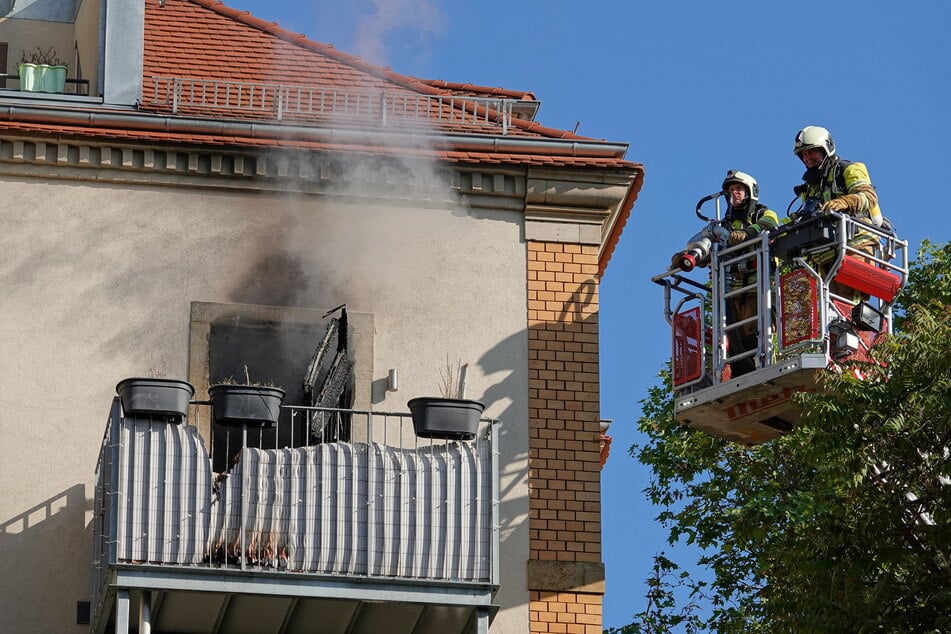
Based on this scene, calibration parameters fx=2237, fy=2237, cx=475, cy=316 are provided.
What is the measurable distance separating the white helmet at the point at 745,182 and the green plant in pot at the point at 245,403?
17.5ft

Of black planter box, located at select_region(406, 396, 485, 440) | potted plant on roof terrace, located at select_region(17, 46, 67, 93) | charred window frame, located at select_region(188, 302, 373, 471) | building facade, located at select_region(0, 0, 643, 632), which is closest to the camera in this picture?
black planter box, located at select_region(406, 396, 485, 440)

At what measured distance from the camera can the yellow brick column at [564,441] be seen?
60.5ft

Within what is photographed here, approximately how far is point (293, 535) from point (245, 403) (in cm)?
107

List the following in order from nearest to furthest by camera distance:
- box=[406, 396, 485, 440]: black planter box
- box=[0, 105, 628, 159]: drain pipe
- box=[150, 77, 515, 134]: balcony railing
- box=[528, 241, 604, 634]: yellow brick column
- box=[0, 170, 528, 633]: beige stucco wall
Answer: box=[406, 396, 485, 440]: black planter box
box=[0, 170, 528, 633]: beige stucco wall
box=[528, 241, 604, 634]: yellow brick column
box=[0, 105, 628, 159]: drain pipe
box=[150, 77, 515, 134]: balcony railing

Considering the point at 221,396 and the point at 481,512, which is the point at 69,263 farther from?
the point at 481,512

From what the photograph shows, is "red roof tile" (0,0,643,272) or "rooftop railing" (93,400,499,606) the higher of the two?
"red roof tile" (0,0,643,272)

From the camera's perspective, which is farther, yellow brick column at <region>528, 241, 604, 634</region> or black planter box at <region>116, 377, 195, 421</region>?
yellow brick column at <region>528, 241, 604, 634</region>

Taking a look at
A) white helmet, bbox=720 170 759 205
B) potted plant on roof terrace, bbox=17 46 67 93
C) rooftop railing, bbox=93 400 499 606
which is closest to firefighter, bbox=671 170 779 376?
white helmet, bbox=720 170 759 205

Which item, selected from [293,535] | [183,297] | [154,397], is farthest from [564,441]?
[154,397]

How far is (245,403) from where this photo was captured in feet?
55.9

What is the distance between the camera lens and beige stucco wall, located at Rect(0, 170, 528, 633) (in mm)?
18203

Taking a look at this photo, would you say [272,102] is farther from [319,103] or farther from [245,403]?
[245,403]

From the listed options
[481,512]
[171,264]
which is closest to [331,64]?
[171,264]

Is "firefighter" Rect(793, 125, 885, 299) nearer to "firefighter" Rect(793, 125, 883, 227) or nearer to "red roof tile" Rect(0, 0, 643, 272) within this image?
"firefighter" Rect(793, 125, 883, 227)
